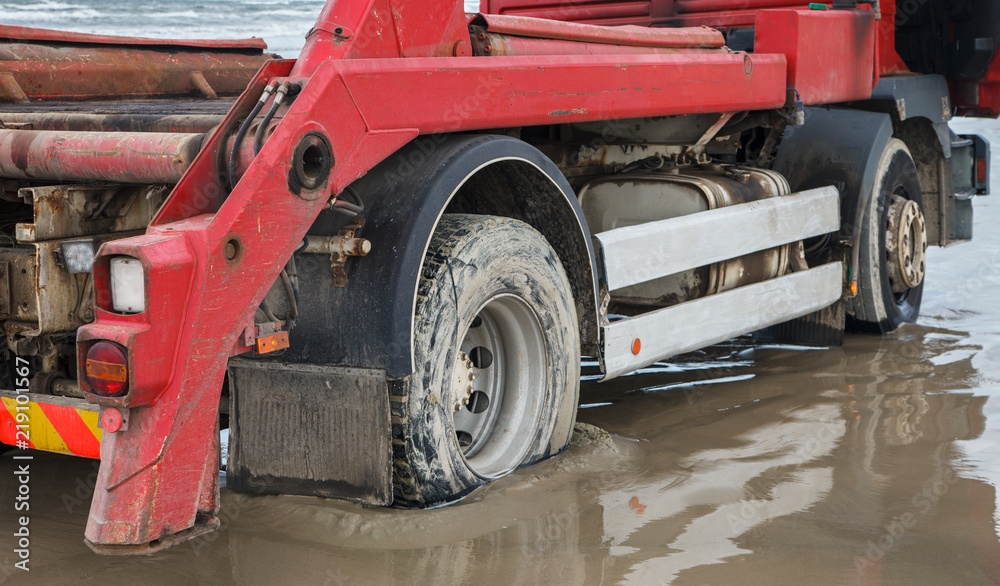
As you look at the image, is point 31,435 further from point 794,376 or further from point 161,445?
point 794,376

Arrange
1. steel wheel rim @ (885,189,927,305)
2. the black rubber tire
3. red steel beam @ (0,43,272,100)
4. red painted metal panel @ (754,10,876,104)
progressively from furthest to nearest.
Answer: steel wheel rim @ (885,189,927,305), the black rubber tire, red painted metal panel @ (754,10,876,104), red steel beam @ (0,43,272,100)

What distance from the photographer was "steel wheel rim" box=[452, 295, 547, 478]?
10.9ft

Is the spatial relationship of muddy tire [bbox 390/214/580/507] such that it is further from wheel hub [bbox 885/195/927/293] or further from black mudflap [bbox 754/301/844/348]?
wheel hub [bbox 885/195/927/293]

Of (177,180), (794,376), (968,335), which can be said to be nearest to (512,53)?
(177,180)

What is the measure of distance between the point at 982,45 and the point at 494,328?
444cm

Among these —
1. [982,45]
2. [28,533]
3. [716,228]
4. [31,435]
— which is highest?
[982,45]

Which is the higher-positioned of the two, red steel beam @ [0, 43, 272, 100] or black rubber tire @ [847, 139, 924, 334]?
red steel beam @ [0, 43, 272, 100]

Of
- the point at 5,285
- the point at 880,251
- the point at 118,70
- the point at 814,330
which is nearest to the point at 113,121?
the point at 5,285

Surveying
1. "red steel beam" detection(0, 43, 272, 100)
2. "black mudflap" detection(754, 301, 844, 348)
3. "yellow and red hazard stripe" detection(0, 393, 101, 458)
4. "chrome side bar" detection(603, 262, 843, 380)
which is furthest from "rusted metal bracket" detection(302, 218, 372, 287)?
"black mudflap" detection(754, 301, 844, 348)

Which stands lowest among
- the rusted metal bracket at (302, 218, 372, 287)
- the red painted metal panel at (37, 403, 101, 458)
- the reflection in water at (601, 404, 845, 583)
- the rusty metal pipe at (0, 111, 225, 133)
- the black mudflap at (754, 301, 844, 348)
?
the reflection in water at (601, 404, 845, 583)

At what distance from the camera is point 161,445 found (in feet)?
7.59

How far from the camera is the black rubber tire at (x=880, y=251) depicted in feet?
17.9

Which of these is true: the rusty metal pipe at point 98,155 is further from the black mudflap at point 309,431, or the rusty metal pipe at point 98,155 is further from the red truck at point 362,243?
the black mudflap at point 309,431

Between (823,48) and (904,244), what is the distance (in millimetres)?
1555
